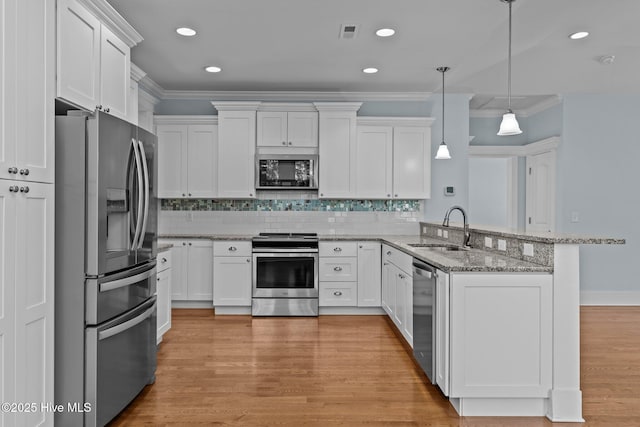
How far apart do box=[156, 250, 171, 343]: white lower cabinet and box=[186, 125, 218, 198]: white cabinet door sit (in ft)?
5.46

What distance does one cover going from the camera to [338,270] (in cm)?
503

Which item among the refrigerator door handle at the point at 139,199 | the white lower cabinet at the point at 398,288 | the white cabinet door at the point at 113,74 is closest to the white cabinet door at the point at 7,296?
the refrigerator door handle at the point at 139,199

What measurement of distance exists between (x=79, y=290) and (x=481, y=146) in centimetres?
625

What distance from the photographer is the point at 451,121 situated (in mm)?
5715

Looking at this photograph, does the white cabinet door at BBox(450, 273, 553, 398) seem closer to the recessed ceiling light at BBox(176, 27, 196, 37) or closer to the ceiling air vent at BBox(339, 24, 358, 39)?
the ceiling air vent at BBox(339, 24, 358, 39)

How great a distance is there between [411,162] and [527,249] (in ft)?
8.90

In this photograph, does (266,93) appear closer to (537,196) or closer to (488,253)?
(488,253)

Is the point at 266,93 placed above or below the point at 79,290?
above

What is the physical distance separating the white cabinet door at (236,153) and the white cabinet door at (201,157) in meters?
0.13

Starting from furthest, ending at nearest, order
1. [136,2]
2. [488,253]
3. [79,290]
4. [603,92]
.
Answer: [603,92] < [488,253] < [136,2] < [79,290]

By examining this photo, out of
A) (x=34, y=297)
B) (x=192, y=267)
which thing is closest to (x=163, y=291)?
(x=192, y=267)

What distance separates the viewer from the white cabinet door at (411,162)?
17.7 feet

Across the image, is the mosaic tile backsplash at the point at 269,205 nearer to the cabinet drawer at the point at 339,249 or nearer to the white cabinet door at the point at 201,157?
the white cabinet door at the point at 201,157

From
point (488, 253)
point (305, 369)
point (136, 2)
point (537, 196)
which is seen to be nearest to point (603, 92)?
point (537, 196)
